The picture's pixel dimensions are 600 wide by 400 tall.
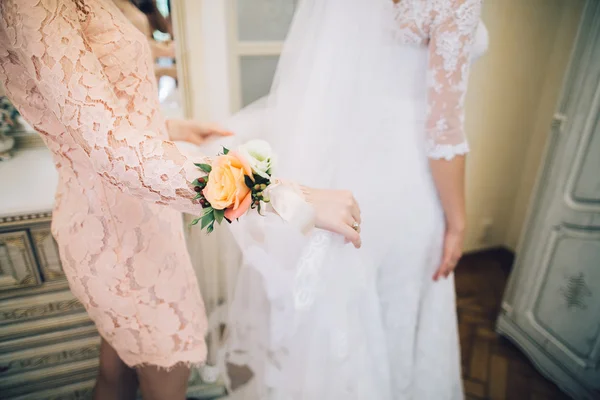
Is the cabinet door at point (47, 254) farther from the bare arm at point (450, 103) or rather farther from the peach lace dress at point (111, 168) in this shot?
the bare arm at point (450, 103)

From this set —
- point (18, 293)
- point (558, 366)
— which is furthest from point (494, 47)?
point (18, 293)

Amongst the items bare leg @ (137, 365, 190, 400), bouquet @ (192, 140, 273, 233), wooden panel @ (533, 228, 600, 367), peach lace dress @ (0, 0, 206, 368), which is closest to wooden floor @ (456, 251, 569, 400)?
wooden panel @ (533, 228, 600, 367)

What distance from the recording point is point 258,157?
67cm

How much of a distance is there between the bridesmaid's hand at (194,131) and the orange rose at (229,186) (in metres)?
0.45

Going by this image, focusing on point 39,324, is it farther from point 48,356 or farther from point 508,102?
point 508,102

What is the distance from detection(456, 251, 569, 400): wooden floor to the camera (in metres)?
1.65

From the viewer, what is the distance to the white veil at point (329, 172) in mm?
933

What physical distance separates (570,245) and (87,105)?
1778 millimetres

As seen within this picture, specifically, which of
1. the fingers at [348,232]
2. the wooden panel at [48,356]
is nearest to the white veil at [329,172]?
the fingers at [348,232]

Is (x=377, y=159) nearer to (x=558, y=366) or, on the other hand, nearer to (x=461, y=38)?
(x=461, y=38)

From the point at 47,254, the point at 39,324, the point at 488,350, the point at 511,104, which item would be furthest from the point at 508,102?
the point at 39,324

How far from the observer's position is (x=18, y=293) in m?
1.17

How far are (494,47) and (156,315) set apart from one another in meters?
2.14

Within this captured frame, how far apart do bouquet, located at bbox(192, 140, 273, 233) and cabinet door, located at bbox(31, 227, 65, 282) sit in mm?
774
